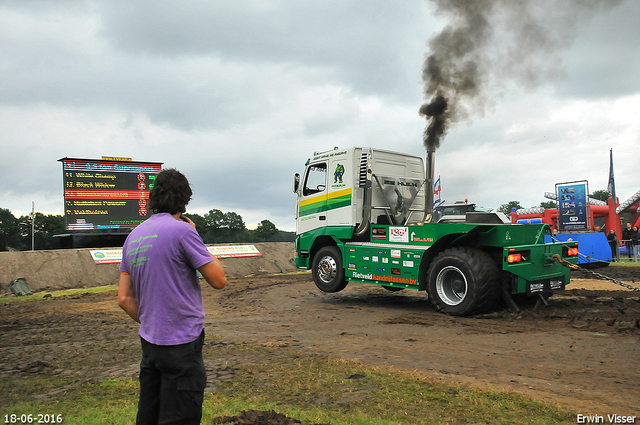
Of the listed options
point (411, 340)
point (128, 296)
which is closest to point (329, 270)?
point (411, 340)

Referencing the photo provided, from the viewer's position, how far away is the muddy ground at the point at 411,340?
15.5 feet

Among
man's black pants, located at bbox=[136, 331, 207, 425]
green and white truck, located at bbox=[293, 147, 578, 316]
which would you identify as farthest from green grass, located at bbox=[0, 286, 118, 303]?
man's black pants, located at bbox=[136, 331, 207, 425]

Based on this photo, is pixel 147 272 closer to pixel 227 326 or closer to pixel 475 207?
pixel 227 326

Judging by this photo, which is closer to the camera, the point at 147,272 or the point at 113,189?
the point at 147,272

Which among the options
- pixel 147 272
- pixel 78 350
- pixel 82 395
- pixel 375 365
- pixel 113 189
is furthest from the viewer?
pixel 113 189

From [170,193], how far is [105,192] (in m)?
18.0

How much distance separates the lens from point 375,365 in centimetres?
528

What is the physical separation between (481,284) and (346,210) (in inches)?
139

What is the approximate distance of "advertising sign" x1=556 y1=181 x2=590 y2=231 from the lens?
850 inches

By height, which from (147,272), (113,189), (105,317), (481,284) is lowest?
(105,317)

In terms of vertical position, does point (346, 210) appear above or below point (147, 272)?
above

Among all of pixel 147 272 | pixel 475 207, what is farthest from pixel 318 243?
pixel 147 272

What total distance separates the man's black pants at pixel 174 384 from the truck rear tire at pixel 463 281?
6396mm

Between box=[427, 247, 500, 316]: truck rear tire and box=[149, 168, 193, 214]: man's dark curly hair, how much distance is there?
21.0 ft
